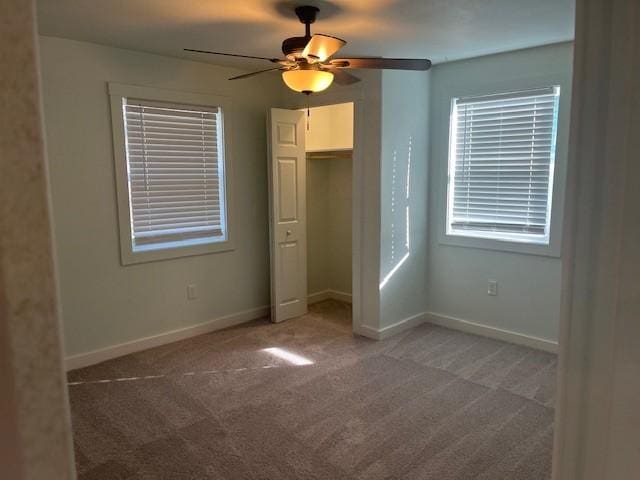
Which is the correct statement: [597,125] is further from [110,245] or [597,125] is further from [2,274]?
[110,245]

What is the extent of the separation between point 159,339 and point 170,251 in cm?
78

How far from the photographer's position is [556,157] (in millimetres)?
3670

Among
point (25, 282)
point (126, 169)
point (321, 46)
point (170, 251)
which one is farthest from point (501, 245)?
point (25, 282)

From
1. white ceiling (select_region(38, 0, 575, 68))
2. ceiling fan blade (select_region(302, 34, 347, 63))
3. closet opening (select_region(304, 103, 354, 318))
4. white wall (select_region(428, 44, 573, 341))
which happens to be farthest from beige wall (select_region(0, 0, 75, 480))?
closet opening (select_region(304, 103, 354, 318))

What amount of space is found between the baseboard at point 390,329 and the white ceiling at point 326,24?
238 centimetres

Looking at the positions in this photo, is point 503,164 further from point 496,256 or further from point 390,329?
point 390,329

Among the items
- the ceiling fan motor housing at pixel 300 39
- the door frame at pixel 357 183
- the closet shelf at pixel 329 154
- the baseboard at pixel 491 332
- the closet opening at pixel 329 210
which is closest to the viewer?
the ceiling fan motor housing at pixel 300 39

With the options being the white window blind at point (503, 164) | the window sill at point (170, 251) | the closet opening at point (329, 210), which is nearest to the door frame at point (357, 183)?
the closet opening at point (329, 210)

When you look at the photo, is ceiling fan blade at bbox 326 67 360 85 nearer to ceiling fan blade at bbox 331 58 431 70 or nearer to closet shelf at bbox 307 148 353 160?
ceiling fan blade at bbox 331 58 431 70

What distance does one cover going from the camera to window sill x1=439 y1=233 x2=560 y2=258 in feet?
12.5

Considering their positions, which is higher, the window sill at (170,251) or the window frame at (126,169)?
the window frame at (126,169)

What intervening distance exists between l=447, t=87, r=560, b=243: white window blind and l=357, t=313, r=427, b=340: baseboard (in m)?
0.96

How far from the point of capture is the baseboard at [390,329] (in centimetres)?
420

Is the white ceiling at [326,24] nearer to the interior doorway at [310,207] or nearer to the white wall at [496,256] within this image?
the white wall at [496,256]
